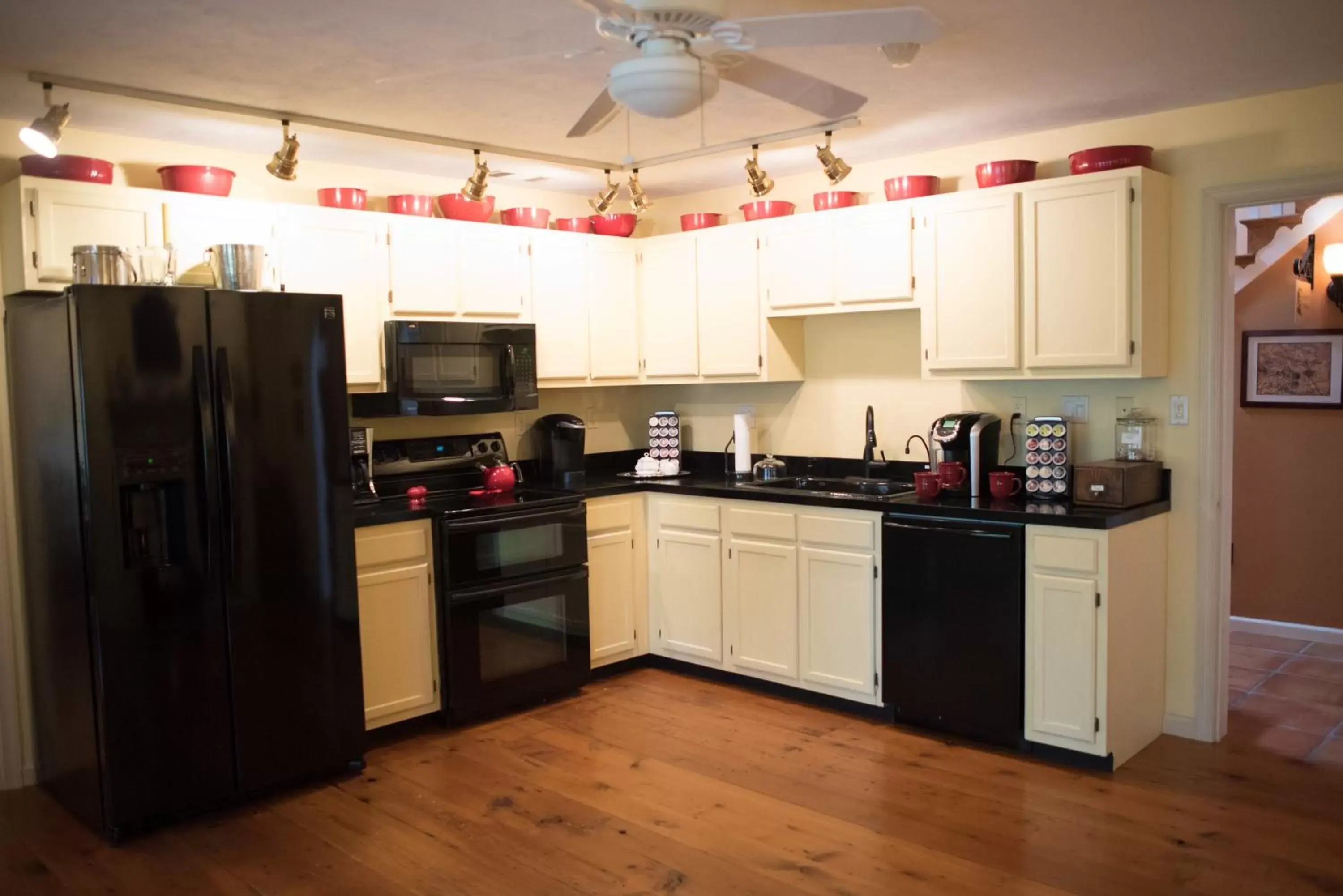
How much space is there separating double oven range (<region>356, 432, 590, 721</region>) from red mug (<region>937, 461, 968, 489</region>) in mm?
1622

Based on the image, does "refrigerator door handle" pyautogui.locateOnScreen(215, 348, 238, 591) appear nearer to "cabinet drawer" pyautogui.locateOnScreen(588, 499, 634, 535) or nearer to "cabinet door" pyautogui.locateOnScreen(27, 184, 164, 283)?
"cabinet door" pyautogui.locateOnScreen(27, 184, 164, 283)

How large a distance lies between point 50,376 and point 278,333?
0.73 m

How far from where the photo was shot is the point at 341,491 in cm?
376

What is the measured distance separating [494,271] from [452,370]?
20.9 inches

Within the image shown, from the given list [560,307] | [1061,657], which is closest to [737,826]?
[1061,657]

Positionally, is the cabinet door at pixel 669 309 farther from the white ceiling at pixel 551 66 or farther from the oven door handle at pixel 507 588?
the oven door handle at pixel 507 588

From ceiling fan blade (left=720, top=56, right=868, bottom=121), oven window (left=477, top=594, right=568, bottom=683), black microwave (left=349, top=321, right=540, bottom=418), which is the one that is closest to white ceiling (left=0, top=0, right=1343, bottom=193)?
ceiling fan blade (left=720, top=56, right=868, bottom=121)

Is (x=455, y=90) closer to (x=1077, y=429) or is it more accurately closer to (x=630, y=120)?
(x=630, y=120)

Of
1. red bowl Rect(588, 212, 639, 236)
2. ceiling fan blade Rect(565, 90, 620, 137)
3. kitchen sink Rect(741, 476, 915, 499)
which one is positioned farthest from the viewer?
red bowl Rect(588, 212, 639, 236)

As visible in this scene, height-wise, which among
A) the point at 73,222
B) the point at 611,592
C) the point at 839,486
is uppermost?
the point at 73,222

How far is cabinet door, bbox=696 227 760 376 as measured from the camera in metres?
4.94

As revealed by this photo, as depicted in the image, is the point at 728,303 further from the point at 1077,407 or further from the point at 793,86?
the point at 793,86

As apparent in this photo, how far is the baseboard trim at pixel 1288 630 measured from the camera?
5387 millimetres

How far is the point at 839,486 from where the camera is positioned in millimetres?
4867
